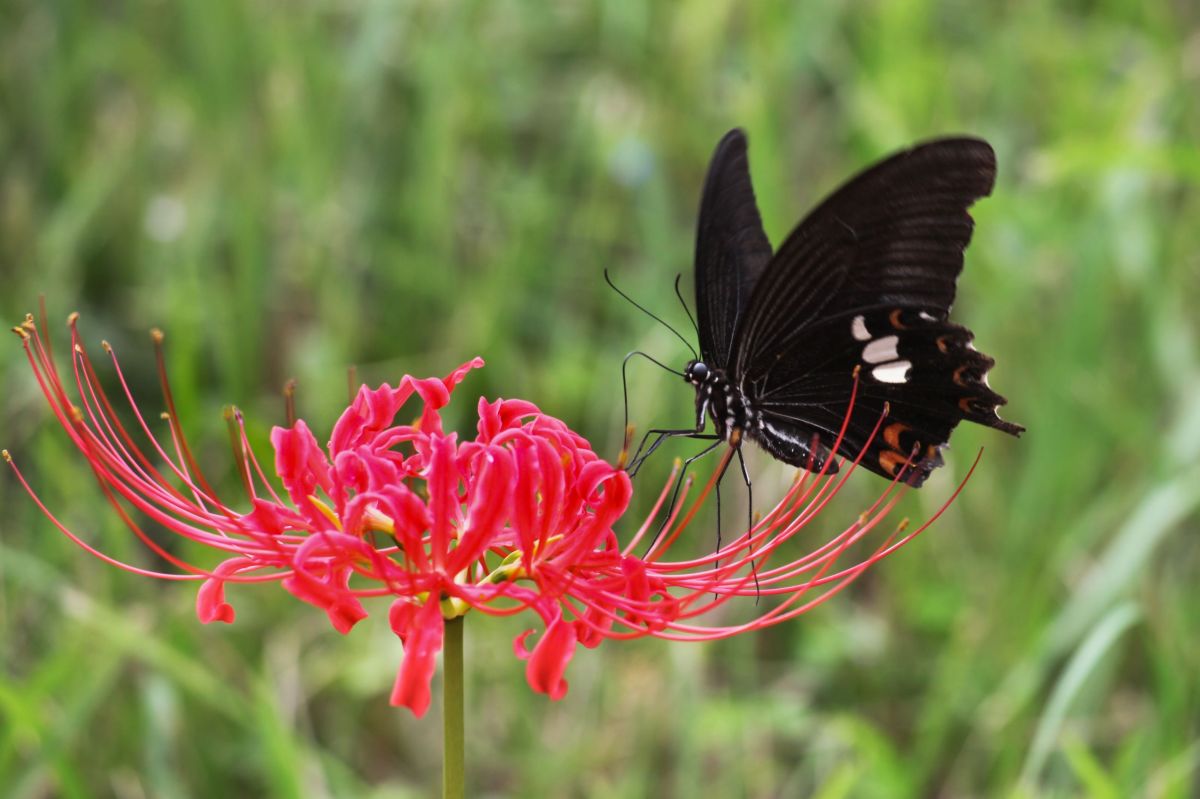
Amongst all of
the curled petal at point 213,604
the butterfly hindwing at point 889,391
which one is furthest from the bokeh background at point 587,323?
the curled petal at point 213,604

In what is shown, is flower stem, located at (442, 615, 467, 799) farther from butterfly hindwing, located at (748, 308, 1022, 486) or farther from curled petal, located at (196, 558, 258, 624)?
butterfly hindwing, located at (748, 308, 1022, 486)

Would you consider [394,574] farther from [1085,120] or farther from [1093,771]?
[1085,120]

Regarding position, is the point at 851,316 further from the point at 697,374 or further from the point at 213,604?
the point at 213,604

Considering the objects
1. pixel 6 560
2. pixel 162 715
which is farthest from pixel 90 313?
pixel 162 715

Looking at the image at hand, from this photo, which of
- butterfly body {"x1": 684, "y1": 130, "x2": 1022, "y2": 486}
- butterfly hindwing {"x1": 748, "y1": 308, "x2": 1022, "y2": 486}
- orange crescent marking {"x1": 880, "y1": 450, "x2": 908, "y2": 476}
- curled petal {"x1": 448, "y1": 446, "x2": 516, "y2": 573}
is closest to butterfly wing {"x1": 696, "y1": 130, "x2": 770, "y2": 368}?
butterfly body {"x1": 684, "y1": 130, "x2": 1022, "y2": 486}

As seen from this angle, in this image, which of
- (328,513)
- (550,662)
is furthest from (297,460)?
(550,662)

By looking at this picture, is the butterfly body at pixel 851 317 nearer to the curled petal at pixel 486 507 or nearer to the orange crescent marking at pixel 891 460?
the orange crescent marking at pixel 891 460
